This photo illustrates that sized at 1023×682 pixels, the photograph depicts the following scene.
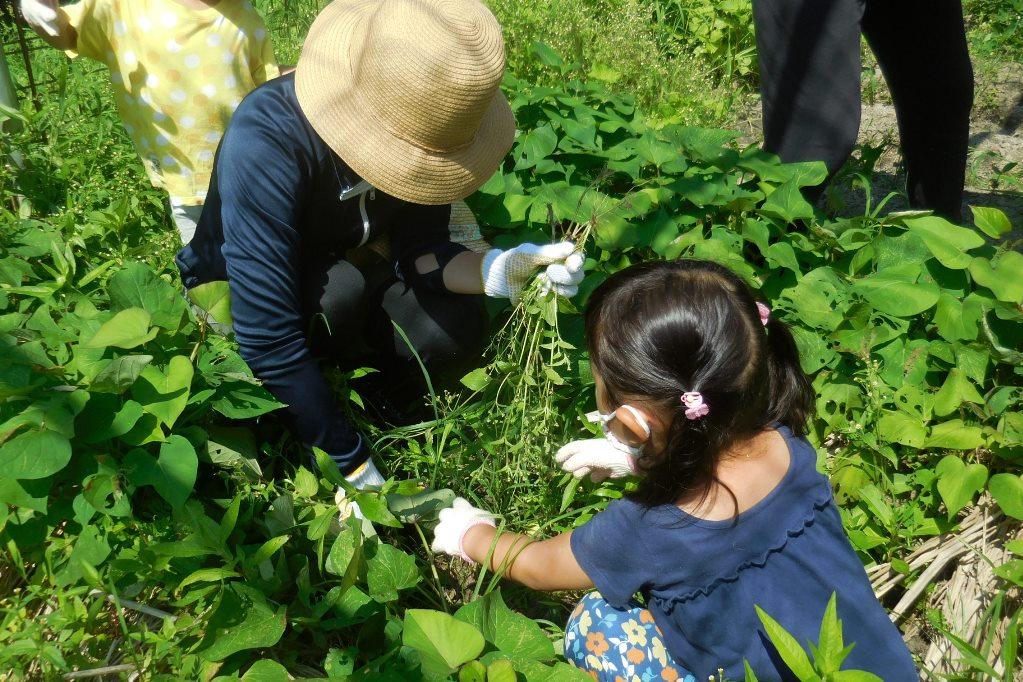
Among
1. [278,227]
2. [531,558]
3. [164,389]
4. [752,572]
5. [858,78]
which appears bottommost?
[531,558]

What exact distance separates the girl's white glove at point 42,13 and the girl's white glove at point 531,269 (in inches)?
49.5

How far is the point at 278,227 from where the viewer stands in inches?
66.7

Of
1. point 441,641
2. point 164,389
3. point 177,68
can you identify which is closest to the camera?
point 441,641

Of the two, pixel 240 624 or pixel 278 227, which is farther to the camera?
pixel 278 227

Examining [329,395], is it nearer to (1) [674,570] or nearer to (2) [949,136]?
(1) [674,570]

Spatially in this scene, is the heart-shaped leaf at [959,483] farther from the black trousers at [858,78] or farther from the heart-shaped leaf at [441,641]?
the heart-shaped leaf at [441,641]

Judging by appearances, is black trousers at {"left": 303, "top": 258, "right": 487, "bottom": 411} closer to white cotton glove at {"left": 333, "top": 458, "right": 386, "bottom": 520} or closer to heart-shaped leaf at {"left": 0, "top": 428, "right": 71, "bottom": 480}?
white cotton glove at {"left": 333, "top": 458, "right": 386, "bottom": 520}

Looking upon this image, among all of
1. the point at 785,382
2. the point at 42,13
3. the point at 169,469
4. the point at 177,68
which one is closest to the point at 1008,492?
the point at 785,382

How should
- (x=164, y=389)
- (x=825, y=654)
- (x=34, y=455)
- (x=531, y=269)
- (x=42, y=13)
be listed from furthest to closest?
(x=42, y=13), (x=531, y=269), (x=164, y=389), (x=34, y=455), (x=825, y=654)

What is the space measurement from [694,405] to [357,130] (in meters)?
0.83

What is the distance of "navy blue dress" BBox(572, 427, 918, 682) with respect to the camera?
1.42 meters

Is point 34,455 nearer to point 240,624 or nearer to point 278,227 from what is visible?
point 240,624

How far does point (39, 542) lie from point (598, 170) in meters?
1.64

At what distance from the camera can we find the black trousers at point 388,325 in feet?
6.50
